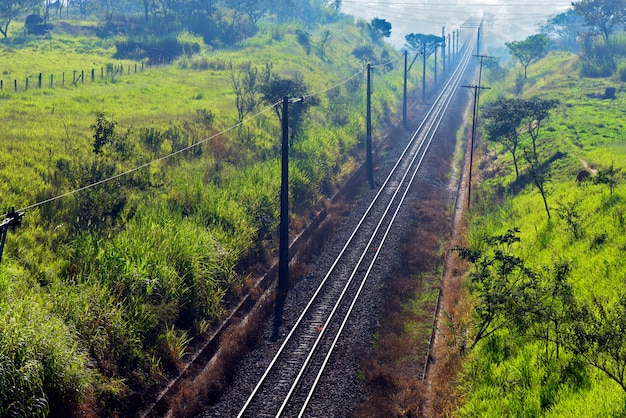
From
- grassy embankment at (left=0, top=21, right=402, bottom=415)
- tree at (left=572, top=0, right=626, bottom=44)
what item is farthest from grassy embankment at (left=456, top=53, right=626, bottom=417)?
tree at (left=572, top=0, right=626, bottom=44)

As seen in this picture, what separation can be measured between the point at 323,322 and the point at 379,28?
9128 cm

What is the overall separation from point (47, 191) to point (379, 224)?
16468 millimetres

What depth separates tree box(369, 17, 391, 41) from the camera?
9825 cm

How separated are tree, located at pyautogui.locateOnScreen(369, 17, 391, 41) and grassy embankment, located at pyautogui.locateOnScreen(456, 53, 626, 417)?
208ft

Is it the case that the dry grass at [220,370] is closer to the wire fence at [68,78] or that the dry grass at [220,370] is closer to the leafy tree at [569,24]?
the wire fence at [68,78]

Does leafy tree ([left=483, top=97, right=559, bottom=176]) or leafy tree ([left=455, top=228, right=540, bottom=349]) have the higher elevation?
leafy tree ([left=483, top=97, right=559, bottom=176])

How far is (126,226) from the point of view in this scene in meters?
19.4

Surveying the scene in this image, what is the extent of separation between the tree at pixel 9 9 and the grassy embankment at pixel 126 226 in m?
44.9

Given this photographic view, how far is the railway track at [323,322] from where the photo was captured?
14.5 metres

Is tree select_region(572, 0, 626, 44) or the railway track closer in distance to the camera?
the railway track

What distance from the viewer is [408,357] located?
16734 millimetres

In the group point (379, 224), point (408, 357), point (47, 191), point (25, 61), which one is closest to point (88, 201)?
point (47, 191)

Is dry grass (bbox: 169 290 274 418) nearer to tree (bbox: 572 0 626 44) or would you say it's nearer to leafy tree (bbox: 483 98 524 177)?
leafy tree (bbox: 483 98 524 177)

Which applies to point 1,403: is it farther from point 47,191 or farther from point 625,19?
point 625,19
